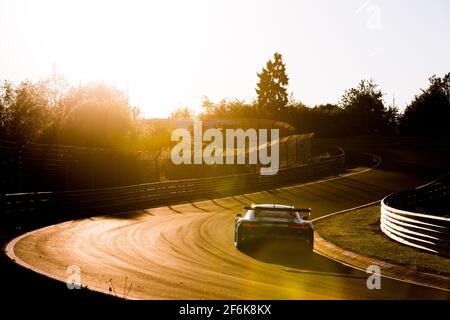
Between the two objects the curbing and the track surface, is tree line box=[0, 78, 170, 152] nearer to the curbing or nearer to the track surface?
the track surface

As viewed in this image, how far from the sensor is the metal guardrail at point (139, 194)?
22297mm

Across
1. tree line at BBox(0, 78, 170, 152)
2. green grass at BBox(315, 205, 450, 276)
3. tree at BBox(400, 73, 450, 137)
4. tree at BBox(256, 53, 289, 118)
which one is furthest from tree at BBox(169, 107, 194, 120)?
green grass at BBox(315, 205, 450, 276)

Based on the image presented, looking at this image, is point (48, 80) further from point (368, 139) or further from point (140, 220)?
point (140, 220)

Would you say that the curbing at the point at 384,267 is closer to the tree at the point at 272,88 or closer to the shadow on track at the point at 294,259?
the shadow on track at the point at 294,259

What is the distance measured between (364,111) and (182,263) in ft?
351

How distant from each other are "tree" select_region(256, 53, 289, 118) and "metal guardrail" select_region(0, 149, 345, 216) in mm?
79431

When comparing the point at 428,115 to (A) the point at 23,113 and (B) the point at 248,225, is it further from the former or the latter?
(B) the point at 248,225

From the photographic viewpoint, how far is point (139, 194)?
30484 millimetres

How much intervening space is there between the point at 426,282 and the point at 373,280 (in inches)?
35.4

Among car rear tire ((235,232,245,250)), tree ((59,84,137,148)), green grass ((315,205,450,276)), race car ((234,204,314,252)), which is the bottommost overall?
green grass ((315,205,450,276))

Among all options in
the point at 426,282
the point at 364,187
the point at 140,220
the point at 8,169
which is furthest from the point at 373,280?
the point at 364,187

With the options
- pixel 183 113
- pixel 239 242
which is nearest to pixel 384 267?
pixel 239 242

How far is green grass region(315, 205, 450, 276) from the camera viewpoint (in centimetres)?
1294

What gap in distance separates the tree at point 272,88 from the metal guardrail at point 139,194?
79431 millimetres
